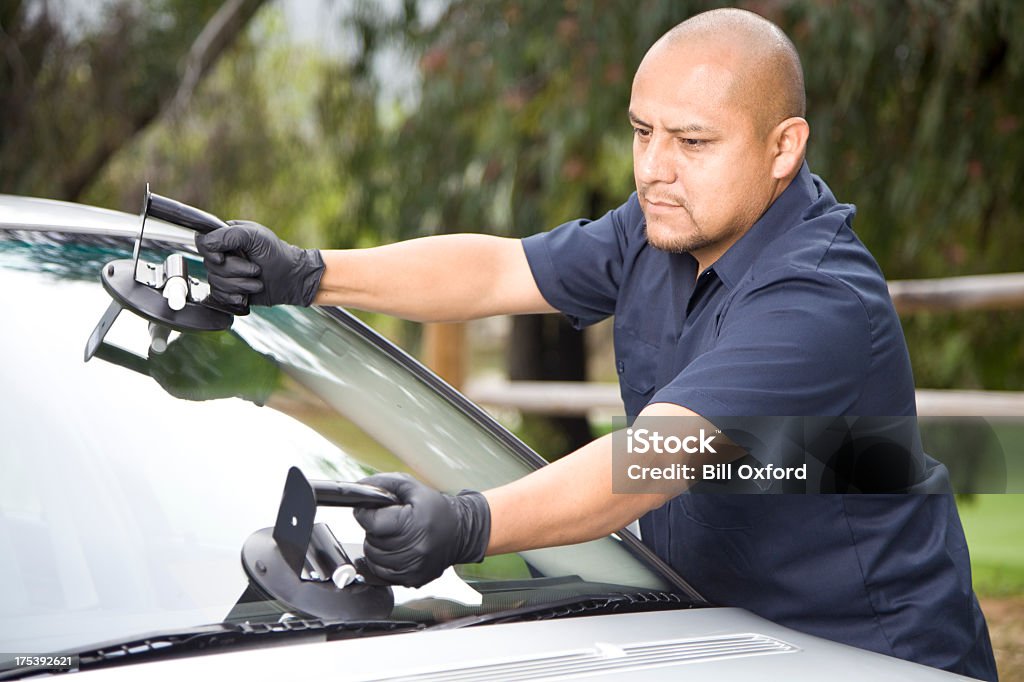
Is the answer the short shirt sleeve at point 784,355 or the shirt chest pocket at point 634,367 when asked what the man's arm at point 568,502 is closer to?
the short shirt sleeve at point 784,355

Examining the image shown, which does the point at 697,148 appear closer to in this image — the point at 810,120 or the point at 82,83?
the point at 810,120

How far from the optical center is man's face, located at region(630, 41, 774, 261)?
1.87 m

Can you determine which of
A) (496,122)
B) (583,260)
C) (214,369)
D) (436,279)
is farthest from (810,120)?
(214,369)

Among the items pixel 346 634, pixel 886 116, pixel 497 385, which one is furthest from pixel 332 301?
pixel 497 385

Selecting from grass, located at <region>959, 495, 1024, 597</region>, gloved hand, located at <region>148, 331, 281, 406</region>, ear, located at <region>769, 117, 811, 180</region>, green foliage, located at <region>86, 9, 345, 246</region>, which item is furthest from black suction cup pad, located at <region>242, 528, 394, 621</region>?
green foliage, located at <region>86, 9, 345, 246</region>

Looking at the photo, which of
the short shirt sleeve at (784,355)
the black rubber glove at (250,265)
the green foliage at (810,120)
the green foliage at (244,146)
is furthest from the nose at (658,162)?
the green foliage at (244,146)

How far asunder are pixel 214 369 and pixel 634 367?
727mm

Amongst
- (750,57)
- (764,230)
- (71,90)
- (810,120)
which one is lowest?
(764,230)

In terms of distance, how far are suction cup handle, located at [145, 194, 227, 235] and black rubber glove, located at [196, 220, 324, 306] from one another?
0.07ft

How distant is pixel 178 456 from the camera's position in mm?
1659

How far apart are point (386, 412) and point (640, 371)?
1.46 feet

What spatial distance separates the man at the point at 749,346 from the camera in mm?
1644

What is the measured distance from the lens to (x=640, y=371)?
215 centimetres

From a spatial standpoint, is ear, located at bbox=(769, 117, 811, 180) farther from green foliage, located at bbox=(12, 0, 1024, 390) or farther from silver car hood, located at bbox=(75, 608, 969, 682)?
green foliage, located at bbox=(12, 0, 1024, 390)
